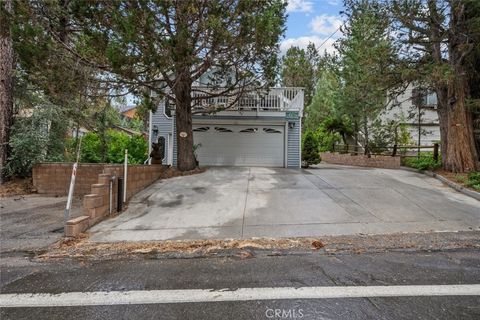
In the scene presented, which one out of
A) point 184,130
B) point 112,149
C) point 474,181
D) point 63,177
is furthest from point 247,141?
point 474,181

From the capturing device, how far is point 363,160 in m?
18.2

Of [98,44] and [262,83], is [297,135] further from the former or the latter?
[98,44]

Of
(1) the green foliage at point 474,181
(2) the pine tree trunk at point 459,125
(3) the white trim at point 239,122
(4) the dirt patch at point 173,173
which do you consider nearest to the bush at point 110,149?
(3) the white trim at point 239,122

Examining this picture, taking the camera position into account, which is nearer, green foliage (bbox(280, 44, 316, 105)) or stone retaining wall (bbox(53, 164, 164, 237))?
stone retaining wall (bbox(53, 164, 164, 237))

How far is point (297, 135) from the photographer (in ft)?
51.1

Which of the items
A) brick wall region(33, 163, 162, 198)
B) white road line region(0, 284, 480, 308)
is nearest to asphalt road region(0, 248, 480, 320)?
white road line region(0, 284, 480, 308)

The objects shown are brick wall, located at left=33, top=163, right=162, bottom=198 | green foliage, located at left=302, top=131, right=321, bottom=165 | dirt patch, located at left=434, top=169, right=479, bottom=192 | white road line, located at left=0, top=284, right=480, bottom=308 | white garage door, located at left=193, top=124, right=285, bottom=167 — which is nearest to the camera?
white road line, located at left=0, top=284, right=480, bottom=308

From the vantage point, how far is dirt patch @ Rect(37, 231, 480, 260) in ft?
16.3

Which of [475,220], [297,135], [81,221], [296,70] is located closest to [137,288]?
[81,221]

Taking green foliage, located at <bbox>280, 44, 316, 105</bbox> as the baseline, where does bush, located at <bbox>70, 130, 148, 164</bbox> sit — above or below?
below

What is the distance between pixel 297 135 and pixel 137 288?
12.7m

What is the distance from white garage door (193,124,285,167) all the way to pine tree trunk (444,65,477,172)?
269 inches

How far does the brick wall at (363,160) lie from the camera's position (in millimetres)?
15486

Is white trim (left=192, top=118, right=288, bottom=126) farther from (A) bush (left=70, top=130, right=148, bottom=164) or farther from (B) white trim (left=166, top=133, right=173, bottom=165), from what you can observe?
(A) bush (left=70, top=130, right=148, bottom=164)
